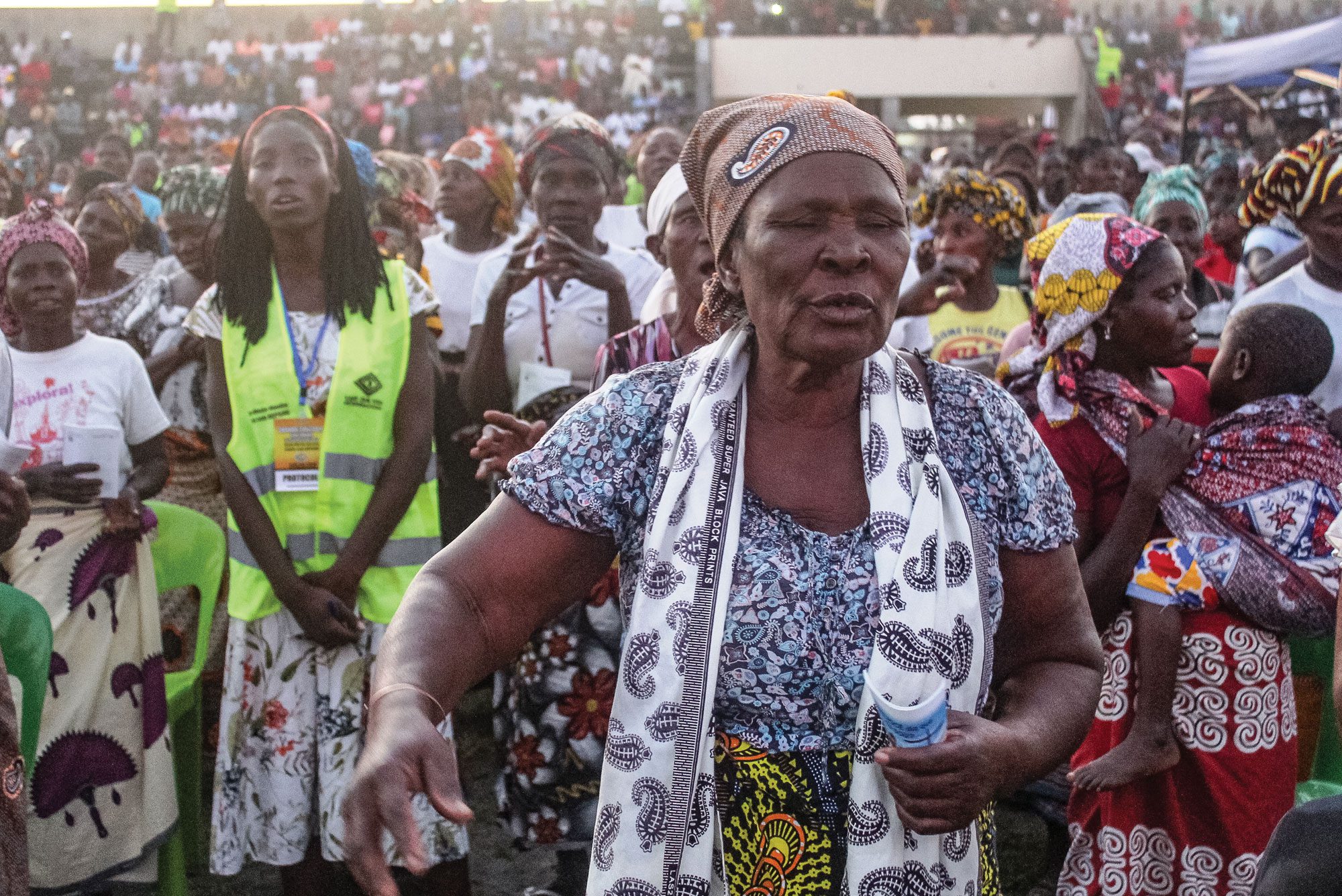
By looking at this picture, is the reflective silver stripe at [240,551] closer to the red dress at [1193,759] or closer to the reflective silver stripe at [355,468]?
the reflective silver stripe at [355,468]

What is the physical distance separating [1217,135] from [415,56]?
51.1 feet

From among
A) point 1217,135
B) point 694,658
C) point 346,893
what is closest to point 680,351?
point 694,658

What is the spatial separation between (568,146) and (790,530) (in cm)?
299

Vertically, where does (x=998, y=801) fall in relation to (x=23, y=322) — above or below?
below

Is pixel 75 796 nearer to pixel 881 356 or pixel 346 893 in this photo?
pixel 346 893

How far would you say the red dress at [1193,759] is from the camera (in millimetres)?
3031

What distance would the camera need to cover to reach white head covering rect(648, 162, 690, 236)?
3.47 m

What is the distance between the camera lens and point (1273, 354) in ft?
10.3

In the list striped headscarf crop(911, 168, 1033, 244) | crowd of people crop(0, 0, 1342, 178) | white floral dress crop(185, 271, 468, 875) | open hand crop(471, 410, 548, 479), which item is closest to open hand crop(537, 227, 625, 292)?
white floral dress crop(185, 271, 468, 875)

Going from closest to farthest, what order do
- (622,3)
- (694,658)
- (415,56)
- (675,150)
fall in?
1. (694,658)
2. (675,150)
3. (415,56)
4. (622,3)

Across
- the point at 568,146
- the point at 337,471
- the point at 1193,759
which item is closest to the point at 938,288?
the point at 568,146

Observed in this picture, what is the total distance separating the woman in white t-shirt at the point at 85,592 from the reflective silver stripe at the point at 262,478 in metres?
0.52

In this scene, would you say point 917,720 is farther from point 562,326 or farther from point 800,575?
point 562,326

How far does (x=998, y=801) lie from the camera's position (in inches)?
172
